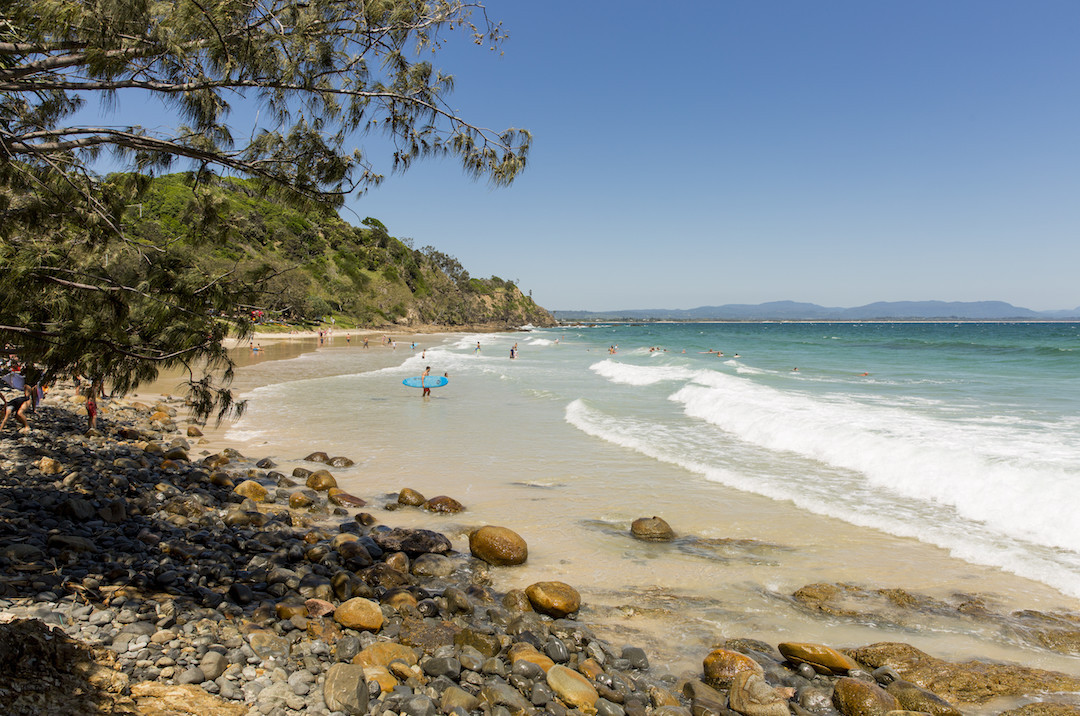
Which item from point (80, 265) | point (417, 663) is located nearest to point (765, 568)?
Answer: point (417, 663)

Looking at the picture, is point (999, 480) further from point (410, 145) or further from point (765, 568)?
point (410, 145)

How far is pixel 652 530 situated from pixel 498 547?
220 cm

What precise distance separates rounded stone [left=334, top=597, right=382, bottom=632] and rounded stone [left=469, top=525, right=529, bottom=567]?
192cm

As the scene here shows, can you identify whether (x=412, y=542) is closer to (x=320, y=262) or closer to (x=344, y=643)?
(x=344, y=643)

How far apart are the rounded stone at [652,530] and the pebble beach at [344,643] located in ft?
5.46

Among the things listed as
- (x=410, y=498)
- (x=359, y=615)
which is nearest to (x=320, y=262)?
(x=410, y=498)

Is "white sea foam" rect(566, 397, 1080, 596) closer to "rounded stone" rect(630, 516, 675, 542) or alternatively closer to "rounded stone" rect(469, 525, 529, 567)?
"rounded stone" rect(630, 516, 675, 542)

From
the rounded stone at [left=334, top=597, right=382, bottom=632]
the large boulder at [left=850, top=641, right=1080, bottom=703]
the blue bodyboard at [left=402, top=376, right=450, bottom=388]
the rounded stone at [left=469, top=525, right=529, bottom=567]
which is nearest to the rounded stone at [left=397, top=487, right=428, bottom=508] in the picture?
the rounded stone at [left=469, top=525, right=529, bottom=567]

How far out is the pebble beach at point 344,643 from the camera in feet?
12.0

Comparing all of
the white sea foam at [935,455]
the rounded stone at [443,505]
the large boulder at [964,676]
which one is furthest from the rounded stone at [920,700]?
the rounded stone at [443,505]

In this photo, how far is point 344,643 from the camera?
14.5 ft

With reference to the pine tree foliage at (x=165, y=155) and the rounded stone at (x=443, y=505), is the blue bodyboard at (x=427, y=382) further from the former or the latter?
the pine tree foliage at (x=165, y=155)

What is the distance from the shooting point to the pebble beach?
12.0 ft

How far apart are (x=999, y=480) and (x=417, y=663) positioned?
10.0m
